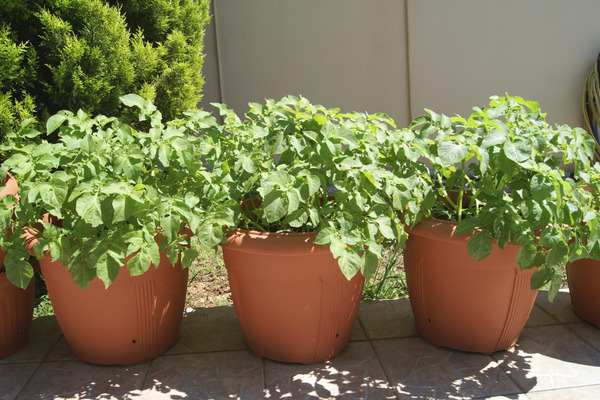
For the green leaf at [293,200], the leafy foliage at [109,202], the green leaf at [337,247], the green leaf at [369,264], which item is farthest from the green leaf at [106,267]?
the green leaf at [369,264]

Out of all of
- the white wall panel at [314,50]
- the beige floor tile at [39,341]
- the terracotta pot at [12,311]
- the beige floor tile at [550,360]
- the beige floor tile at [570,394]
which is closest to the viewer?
the beige floor tile at [570,394]

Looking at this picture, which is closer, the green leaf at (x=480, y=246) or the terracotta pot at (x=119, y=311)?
the green leaf at (x=480, y=246)

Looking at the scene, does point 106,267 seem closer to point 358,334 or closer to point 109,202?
point 109,202

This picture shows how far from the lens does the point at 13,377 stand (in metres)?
2.17

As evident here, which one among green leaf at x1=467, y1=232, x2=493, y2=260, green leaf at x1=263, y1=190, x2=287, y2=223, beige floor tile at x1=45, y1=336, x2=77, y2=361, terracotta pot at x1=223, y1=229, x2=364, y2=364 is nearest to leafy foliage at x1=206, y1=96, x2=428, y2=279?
green leaf at x1=263, y1=190, x2=287, y2=223

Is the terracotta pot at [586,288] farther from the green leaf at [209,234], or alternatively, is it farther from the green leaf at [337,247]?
the green leaf at [209,234]

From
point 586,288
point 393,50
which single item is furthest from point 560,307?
point 393,50

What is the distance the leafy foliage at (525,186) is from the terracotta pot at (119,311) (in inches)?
47.6

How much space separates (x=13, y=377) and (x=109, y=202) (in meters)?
0.96

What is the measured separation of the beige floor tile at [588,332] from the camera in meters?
2.38

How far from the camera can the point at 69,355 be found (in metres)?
2.34

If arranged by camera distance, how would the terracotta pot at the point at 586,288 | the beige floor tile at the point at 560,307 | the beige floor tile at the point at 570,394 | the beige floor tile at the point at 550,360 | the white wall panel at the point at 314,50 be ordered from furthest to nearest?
the white wall panel at the point at 314,50 < the beige floor tile at the point at 560,307 < the terracotta pot at the point at 586,288 < the beige floor tile at the point at 550,360 < the beige floor tile at the point at 570,394

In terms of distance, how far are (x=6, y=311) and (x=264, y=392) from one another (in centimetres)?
117

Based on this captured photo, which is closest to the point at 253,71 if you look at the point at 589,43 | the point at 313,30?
the point at 313,30
